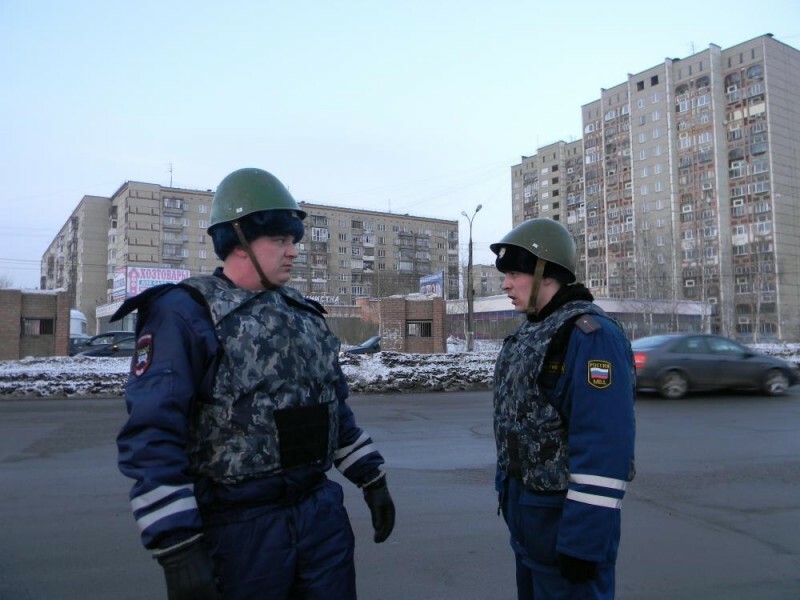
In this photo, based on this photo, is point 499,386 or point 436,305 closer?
point 499,386

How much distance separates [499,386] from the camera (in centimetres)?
263

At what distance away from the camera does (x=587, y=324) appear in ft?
7.52

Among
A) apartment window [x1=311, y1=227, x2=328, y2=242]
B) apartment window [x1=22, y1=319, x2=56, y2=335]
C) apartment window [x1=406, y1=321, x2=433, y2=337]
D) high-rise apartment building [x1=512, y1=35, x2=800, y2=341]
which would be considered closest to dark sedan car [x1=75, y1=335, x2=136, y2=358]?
apartment window [x1=22, y1=319, x2=56, y2=335]

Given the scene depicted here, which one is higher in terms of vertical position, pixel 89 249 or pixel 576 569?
pixel 89 249

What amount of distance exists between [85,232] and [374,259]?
4285 centimetres

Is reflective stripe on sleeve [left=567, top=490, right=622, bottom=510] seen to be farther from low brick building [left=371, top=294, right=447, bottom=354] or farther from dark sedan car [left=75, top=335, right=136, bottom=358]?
low brick building [left=371, top=294, right=447, bottom=354]

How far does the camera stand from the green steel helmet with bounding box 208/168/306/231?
7.49ft

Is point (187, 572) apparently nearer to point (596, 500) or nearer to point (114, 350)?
point (596, 500)

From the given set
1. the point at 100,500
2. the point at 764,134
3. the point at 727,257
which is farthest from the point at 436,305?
the point at 764,134

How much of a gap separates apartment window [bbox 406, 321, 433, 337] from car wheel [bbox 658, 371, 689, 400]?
16767 mm

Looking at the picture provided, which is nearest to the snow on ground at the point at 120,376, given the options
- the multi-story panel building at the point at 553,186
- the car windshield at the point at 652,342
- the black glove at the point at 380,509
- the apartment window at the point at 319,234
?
the car windshield at the point at 652,342

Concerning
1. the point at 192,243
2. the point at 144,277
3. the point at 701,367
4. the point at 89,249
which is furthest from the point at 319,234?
the point at 701,367

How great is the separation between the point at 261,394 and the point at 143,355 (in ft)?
1.32

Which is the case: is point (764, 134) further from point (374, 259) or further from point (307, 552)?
point (307, 552)
